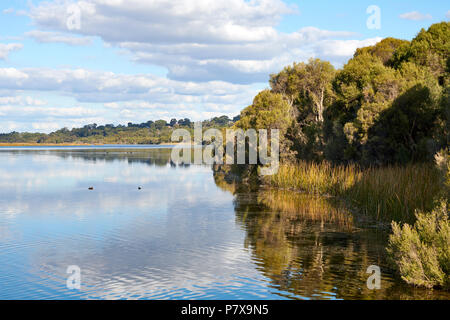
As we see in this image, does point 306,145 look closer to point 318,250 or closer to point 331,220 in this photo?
point 331,220

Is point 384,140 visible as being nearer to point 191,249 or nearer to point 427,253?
point 191,249

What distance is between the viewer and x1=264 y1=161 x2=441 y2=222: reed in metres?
16.7

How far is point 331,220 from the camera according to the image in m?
20.8

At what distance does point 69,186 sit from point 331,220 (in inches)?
953

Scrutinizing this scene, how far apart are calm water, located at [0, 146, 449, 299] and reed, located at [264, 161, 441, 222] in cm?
120

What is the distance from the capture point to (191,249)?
52.5 ft

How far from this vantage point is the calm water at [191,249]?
11.6 metres

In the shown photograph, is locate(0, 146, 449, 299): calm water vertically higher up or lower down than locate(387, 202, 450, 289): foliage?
lower down

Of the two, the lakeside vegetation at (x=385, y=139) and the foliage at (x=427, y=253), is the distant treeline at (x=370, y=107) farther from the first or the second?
the foliage at (x=427, y=253)

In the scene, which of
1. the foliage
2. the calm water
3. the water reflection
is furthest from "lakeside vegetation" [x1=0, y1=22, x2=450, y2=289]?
the calm water

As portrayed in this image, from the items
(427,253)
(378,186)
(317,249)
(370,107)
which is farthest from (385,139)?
(427,253)

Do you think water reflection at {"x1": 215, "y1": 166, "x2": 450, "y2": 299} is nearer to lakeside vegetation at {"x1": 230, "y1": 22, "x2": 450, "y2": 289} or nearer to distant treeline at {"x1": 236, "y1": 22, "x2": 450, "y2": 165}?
lakeside vegetation at {"x1": 230, "y1": 22, "x2": 450, "y2": 289}

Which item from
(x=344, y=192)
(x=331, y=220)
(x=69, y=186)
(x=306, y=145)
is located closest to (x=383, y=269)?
(x=331, y=220)

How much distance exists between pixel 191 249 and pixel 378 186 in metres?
9.84
